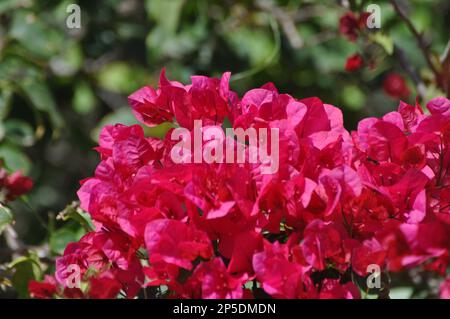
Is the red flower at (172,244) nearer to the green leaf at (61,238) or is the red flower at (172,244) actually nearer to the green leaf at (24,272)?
the green leaf at (24,272)

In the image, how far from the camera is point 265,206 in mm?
677

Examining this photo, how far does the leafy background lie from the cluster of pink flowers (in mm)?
499

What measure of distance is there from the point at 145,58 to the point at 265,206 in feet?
4.52

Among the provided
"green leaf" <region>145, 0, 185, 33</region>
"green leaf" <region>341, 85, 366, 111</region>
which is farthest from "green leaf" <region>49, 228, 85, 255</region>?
"green leaf" <region>341, 85, 366, 111</region>

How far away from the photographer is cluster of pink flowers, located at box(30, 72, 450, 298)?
2.05ft

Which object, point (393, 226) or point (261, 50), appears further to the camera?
point (261, 50)

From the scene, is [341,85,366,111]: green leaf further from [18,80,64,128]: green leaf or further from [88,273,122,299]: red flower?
[88,273,122,299]: red flower

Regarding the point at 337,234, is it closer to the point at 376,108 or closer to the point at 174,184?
the point at 174,184

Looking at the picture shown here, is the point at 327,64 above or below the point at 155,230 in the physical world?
below

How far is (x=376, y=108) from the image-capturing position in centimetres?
215

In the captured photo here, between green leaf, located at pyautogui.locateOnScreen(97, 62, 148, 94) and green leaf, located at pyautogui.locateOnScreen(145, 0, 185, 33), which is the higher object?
green leaf, located at pyautogui.locateOnScreen(145, 0, 185, 33)

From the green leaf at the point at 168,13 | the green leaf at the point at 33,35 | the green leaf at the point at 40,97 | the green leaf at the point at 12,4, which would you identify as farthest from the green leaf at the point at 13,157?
the green leaf at the point at 168,13
